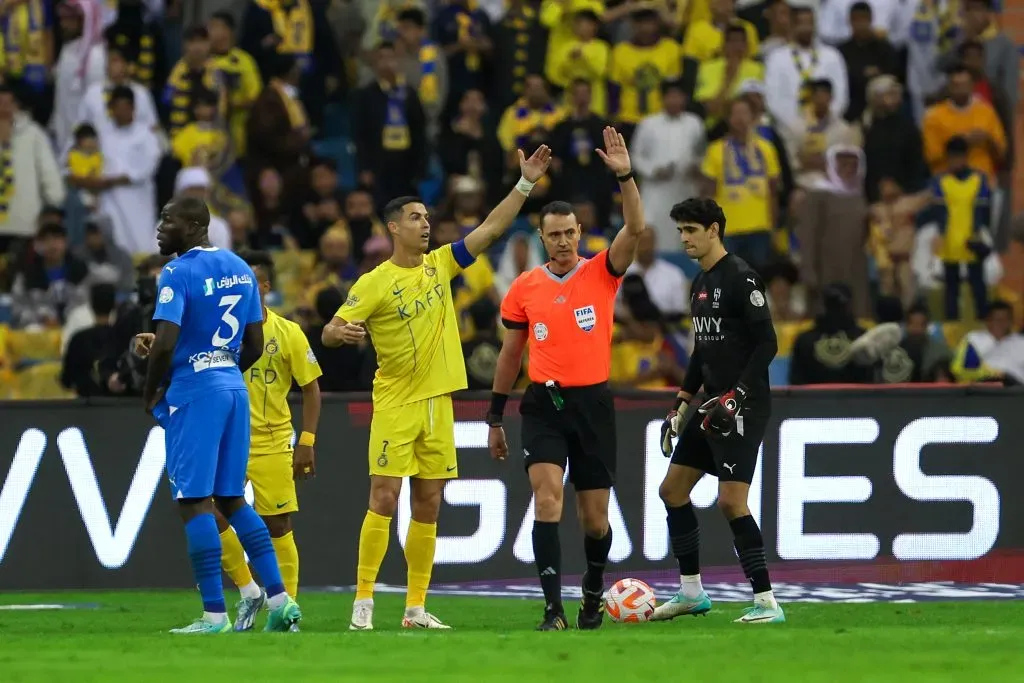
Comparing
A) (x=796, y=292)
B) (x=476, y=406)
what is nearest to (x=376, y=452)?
(x=476, y=406)

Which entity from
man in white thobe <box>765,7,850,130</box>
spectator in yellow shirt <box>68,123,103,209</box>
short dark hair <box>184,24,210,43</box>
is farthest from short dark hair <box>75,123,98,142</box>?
man in white thobe <box>765,7,850,130</box>

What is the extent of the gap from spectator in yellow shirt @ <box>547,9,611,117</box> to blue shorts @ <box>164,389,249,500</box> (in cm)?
1093

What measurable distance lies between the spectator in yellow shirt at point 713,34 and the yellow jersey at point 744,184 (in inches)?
77.1

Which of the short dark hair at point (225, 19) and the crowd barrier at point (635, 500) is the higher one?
the short dark hair at point (225, 19)

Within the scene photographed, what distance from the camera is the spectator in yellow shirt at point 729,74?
21281mm

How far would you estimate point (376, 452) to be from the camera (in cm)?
1170

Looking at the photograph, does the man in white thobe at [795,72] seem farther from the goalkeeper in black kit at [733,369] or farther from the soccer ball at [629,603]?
the soccer ball at [629,603]

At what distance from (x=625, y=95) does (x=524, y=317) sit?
10332mm

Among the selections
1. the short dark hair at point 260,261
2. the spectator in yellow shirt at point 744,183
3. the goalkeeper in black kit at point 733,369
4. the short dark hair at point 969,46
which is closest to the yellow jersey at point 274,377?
the short dark hair at point 260,261

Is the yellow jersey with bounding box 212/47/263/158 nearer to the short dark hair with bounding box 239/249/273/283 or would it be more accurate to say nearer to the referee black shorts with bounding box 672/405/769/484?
the short dark hair with bounding box 239/249/273/283

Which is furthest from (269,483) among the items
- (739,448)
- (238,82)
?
(238,82)

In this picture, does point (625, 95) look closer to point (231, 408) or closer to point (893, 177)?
point (893, 177)

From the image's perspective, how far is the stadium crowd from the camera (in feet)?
65.3

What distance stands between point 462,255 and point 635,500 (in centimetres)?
399
